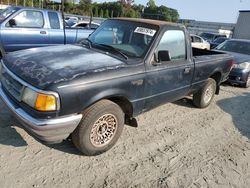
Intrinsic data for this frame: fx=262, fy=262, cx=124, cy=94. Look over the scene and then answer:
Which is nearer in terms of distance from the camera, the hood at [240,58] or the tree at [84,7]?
the hood at [240,58]

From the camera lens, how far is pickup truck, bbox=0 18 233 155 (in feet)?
9.96

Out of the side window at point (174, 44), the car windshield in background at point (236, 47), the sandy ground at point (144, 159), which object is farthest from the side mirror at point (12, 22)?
the car windshield in background at point (236, 47)

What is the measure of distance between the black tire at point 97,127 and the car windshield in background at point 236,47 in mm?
7239

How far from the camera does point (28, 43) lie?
790 cm

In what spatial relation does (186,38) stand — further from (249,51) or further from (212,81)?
(249,51)

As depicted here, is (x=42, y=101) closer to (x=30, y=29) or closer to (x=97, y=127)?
(x=97, y=127)

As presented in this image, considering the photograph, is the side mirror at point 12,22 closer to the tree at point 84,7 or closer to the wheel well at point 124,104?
the wheel well at point 124,104

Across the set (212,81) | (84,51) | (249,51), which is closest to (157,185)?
(84,51)

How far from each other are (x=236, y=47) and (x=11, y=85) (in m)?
8.65

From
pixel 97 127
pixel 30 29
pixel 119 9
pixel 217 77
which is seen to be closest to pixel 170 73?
pixel 97 127

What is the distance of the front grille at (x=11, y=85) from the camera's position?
3225 mm

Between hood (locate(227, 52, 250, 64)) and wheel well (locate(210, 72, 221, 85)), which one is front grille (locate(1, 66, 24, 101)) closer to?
wheel well (locate(210, 72, 221, 85))

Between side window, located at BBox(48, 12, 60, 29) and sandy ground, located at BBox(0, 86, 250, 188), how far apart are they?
4.48m

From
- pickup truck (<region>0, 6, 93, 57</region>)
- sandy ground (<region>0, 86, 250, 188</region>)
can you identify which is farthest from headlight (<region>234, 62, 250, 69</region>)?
pickup truck (<region>0, 6, 93, 57</region>)
